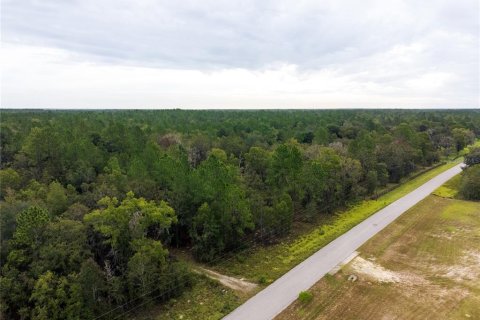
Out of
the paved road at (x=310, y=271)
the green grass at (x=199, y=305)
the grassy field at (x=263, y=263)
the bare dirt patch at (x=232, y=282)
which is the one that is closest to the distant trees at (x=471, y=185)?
the paved road at (x=310, y=271)

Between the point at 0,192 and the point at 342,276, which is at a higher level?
the point at 0,192

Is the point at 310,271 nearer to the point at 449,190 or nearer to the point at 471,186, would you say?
the point at 471,186

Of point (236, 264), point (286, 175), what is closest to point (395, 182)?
point (286, 175)

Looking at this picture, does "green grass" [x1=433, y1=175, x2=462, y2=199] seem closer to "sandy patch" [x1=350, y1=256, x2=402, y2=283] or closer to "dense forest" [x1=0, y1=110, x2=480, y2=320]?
"dense forest" [x1=0, y1=110, x2=480, y2=320]

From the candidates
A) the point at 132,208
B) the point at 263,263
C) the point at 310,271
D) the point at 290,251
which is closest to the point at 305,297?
the point at 310,271

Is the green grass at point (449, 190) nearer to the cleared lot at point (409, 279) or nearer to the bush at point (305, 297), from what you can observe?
the cleared lot at point (409, 279)

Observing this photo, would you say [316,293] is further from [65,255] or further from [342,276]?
[65,255]
